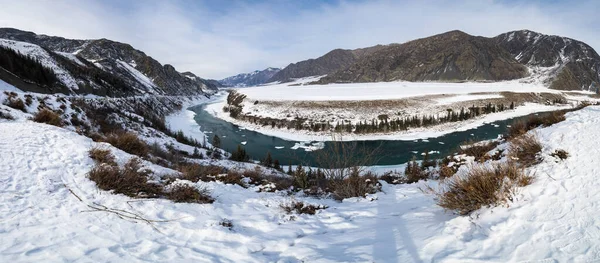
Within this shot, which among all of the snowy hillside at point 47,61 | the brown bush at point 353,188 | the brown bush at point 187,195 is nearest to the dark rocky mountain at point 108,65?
the snowy hillside at point 47,61

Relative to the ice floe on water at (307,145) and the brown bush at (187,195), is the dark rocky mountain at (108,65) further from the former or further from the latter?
the brown bush at (187,195)

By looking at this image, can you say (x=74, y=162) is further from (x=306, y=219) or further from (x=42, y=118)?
(x=42, y=118)

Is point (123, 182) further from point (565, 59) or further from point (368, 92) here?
point (565, 59)

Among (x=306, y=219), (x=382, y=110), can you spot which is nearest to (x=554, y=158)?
(x=306, y=219)

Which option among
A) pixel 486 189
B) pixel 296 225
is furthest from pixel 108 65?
pixel 486 189

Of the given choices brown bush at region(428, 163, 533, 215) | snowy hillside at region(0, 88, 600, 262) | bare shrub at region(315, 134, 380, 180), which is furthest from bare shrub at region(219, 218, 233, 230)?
bare shrub at region(315, 134, 380, 180)
